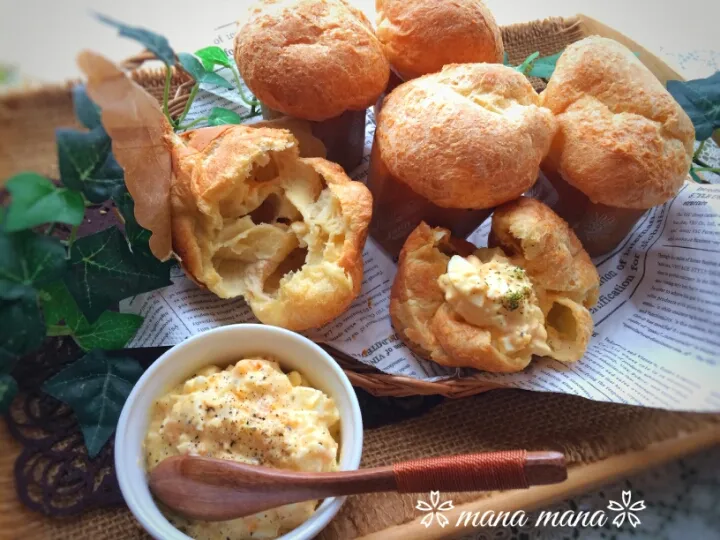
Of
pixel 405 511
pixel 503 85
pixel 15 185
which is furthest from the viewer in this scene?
pixel 503 85

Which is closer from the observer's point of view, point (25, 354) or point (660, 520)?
point (25, 354)

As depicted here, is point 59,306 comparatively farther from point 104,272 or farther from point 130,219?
point 130,219

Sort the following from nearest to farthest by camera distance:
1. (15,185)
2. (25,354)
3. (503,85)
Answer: (15,185), (25,354), (503,85)

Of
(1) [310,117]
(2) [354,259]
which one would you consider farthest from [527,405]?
(1) [310,117]

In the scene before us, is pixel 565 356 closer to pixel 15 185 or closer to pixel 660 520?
pixel 660 520

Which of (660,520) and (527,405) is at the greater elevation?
(527,405)

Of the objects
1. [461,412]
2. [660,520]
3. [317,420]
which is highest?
[317,420]

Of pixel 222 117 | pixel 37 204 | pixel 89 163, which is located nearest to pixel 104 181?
pixel 89 163

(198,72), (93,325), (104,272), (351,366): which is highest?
(198,72)
